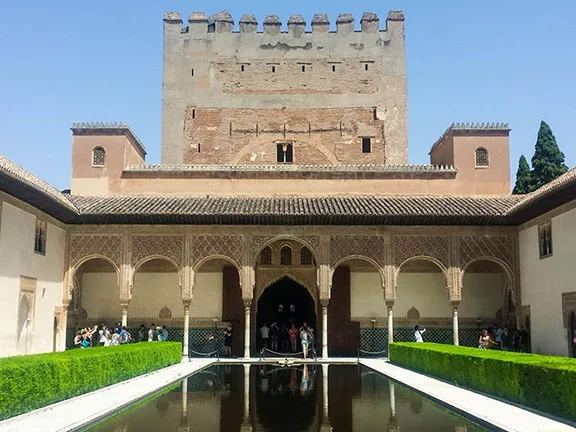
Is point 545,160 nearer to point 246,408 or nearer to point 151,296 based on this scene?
point 151,296

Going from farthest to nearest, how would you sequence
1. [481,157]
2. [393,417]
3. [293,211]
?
[481,157]
[293,211]
[393,417]

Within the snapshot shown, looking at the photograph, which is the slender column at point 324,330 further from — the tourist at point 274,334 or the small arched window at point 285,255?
the tourist at point 274,334

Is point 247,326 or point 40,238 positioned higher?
point 40,238

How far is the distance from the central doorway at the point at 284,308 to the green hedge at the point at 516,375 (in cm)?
937

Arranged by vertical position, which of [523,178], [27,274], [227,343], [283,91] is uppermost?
[283,91]

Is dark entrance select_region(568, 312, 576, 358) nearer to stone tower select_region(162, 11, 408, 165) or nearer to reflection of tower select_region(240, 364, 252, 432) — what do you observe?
reflection of tower select_region(240, 364, 252, 432)

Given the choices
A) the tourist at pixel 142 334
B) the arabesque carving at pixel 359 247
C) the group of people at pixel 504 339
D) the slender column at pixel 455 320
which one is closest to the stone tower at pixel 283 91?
the arabesque carving at pixel 359 247

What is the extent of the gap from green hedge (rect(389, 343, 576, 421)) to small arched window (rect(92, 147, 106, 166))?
13.6 metres

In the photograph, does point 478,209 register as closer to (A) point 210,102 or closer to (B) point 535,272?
(B) point 535,272

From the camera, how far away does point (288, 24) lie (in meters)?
30.7

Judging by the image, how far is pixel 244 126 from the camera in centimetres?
2947

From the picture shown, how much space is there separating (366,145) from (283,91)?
166 inches

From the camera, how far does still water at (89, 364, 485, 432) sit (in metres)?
8.27

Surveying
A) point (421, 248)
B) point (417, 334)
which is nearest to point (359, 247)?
point (421, 248)
